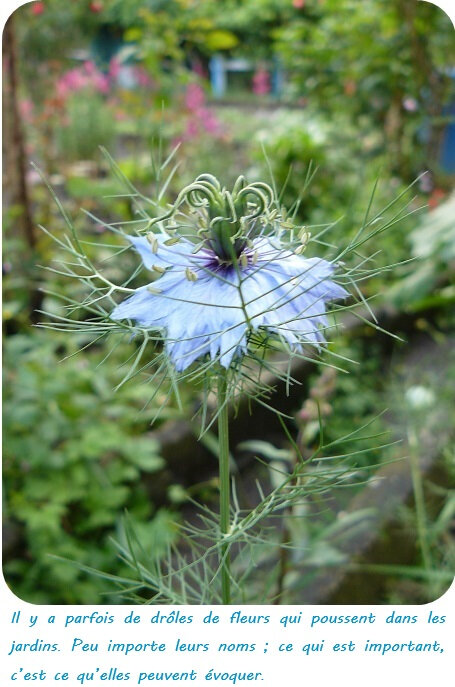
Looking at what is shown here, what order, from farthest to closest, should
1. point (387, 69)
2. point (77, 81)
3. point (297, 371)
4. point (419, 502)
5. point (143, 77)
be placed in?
point (77, 81), point (387, 69), point (143, 77), point (297, 371), point (419, 502)

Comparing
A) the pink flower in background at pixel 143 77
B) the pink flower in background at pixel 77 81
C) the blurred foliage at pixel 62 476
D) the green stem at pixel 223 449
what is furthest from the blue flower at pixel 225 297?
the pink flower in background at pixel 77 81

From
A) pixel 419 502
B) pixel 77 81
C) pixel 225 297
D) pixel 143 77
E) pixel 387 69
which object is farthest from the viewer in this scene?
pixel 77 81

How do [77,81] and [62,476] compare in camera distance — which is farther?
[77,81]

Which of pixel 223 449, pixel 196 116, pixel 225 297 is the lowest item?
pixel 196 116

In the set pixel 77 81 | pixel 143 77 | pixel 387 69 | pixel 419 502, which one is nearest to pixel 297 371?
pixel 419 502

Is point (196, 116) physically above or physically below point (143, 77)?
below

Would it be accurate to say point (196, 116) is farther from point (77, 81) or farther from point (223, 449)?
point (223, 449)

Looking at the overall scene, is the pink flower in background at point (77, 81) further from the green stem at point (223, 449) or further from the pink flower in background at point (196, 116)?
the green stem at point (223, 449)
